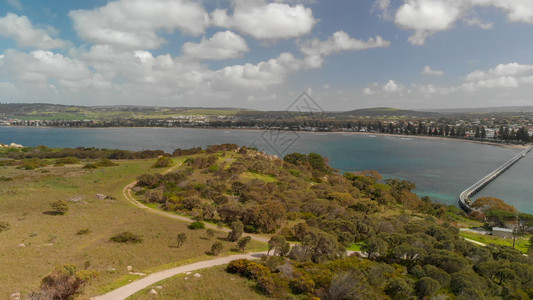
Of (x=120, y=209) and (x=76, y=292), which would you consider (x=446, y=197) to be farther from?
(x=76, y=292)

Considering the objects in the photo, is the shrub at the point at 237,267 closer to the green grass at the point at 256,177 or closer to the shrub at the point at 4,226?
the shrub at the point at 4,226

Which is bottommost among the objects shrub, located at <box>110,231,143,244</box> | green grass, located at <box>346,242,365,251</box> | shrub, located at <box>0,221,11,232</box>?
green grass, located at <box>346,242,365,251</box>

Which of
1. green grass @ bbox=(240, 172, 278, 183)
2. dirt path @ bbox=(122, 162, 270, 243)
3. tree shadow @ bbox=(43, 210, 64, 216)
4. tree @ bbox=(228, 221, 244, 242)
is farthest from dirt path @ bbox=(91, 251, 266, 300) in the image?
Answer: green grass @ bbox=(240, 172, 278, 183)

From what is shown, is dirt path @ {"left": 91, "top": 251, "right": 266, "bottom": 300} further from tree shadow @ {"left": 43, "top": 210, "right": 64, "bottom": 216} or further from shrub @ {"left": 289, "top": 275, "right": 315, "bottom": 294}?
tree shadow @ {"left": 43, "top": 210, "right": 64, "bottom": 216}

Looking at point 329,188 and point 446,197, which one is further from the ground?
point 329,188

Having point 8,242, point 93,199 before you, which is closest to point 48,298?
point 8,242
